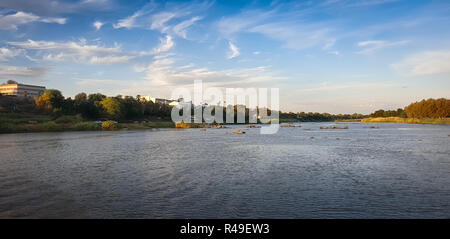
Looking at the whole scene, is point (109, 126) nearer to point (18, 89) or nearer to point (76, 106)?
point (76, 106)

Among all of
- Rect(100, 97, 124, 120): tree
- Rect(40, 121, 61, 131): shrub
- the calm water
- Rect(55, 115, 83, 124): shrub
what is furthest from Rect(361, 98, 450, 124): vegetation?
Rect(40, 121, 61, 131): shrub

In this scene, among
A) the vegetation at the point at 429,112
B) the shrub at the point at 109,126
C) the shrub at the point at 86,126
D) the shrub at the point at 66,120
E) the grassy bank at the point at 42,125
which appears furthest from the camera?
the vegetation at the point at 429,112

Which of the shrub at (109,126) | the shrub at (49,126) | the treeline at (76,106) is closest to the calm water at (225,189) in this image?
the shrub at (49,126)

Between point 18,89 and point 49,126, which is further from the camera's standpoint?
point 18,89

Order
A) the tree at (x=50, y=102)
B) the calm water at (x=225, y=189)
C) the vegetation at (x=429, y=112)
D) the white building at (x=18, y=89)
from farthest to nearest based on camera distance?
the white building at (x=18, y=89) → the vegetation at (x=429, y=112) → the tree at (x=50, y=102) → the calm water at (x=225, y=189)

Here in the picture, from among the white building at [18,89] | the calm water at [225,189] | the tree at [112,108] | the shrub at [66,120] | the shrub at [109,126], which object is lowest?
the calm water at [225,189]

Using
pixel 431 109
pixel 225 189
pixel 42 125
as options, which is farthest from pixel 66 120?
pixel 431 109

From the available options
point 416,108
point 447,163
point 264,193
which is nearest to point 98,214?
point 264,193

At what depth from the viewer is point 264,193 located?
1667cm

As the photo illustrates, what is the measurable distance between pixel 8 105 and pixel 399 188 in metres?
141

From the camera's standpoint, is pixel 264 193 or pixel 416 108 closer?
pixel 264 193

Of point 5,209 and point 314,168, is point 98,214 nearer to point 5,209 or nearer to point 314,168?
point 5,209

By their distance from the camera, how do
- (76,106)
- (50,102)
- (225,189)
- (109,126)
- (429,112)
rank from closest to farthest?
1. (225,189)
2. (109,126)
3. (50,102)
4. (76,106)
5. (429,112)

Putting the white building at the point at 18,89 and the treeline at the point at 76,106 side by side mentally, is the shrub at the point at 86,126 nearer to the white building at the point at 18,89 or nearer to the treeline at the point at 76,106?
the treeline at the point at 76,106
